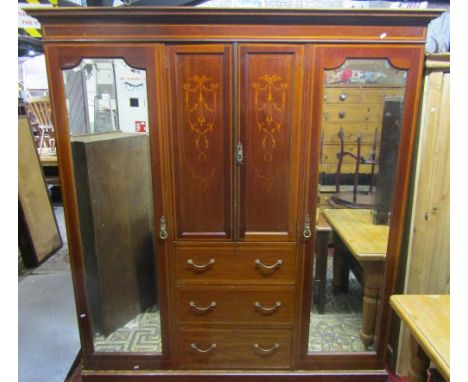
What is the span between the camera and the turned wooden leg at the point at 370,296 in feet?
4.96

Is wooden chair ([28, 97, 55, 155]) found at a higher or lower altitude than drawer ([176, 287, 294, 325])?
higher

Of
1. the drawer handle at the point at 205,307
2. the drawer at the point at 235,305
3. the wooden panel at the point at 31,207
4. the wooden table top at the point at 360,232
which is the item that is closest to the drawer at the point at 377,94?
the wooden table top at the point at 360,232

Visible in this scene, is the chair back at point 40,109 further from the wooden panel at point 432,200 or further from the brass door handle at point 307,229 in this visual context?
the wooden panel at point 432,200

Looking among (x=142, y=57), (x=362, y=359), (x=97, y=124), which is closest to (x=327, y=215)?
(x=362, y=359)

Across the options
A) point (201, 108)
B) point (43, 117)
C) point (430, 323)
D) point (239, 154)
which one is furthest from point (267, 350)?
point (43, 117)

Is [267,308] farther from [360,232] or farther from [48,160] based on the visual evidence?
[48,160]

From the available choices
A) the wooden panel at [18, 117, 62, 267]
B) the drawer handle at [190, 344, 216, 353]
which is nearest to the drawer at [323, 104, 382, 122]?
the drawer handle at [190, 344, 216, 353]

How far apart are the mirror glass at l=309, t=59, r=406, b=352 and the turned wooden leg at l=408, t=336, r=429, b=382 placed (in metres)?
0.45

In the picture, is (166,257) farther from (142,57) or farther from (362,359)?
(362,359)

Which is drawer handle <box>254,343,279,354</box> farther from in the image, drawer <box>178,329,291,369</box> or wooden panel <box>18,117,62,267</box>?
wooden panel <box>18,117,62,267</box>

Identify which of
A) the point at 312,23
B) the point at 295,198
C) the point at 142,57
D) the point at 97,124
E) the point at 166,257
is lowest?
the point at 166,257

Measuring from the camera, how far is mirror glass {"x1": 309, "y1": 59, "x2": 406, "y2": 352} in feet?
4.45
